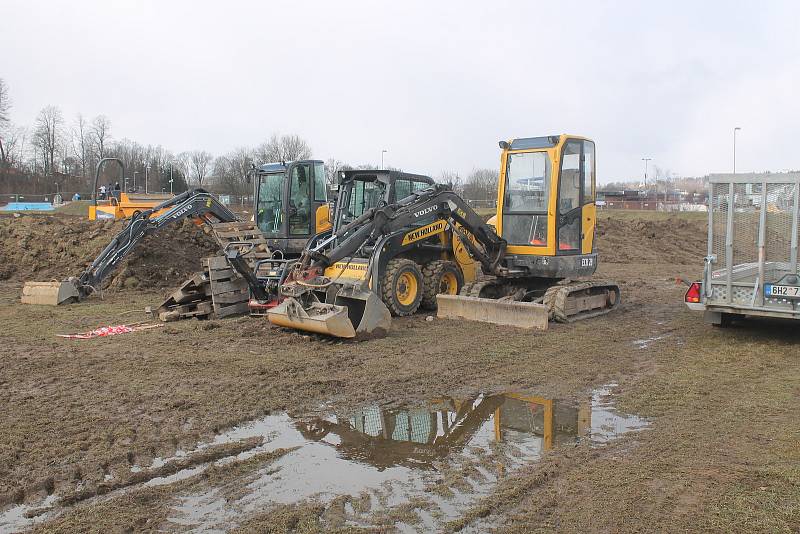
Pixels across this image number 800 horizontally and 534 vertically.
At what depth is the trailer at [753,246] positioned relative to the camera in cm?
860

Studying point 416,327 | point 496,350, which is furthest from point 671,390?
point 416,327

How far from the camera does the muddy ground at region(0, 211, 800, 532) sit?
4230mm

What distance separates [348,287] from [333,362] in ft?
5.83

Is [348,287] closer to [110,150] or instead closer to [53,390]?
[53,390]

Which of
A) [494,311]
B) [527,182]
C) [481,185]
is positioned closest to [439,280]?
[494,311]

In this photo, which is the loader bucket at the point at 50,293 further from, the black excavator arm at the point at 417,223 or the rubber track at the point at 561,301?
the rubber track at the point at 561,301

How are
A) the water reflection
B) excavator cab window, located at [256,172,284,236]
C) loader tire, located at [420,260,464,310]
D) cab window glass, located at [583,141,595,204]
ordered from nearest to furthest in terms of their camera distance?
1. the water reflection
2. cab window glass, located at [583,141,595,204]
3. loader tire, located at [420,260,464,310]
4. excavator cab window, located at [256,172,284,236]

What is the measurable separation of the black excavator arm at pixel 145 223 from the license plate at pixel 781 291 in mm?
10701

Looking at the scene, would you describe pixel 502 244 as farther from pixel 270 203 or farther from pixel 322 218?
pixel 270 203

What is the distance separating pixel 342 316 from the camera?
9.01 meters

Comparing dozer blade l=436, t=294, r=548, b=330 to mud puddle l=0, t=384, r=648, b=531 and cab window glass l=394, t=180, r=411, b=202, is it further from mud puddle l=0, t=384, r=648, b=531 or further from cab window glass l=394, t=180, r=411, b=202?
mud puddle l=0, t=384, r=648, b=531

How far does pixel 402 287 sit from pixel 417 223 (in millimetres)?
1106

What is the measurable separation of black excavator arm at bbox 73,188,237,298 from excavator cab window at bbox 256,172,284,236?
0.67 m

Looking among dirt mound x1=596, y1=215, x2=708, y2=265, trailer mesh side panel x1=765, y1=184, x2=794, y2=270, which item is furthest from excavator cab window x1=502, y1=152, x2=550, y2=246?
dirt mound x1=596, y1=215, x2=708, y2=265
